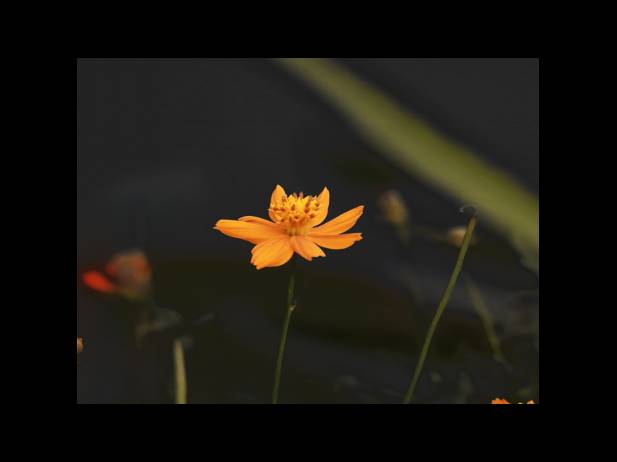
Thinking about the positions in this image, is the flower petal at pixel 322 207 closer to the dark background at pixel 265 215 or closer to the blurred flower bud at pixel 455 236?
the dark background at pixel 265 215

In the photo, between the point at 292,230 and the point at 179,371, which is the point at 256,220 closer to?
the point at 292,230

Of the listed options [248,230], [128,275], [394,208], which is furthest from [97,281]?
[394,208]

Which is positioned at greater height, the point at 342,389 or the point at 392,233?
the point at 392,233

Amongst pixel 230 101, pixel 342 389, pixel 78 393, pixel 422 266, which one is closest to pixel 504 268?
pixel 422 266

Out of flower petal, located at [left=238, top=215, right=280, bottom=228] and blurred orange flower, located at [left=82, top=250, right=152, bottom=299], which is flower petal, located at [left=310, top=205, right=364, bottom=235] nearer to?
flower petal, located at [left=238, top=215, right=280, bottom=228]

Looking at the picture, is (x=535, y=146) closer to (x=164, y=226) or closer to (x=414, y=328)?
(x=414, y=328)

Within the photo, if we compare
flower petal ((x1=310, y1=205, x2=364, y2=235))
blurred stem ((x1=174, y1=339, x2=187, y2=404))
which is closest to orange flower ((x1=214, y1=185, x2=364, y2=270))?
flower petal ((x1=310, y1=205, x2=364, y2=235))
